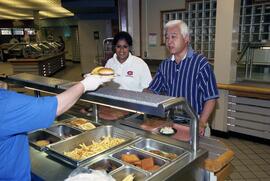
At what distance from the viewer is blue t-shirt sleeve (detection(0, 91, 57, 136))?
1.19 m

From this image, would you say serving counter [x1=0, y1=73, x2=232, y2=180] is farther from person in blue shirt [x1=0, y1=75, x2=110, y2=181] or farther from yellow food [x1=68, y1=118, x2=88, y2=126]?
yellow food [x1=68, y1=118, x2=88, y2=126]

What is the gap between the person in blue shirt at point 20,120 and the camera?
120cm

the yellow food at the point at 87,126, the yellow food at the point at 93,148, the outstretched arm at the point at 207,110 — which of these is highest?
the outstretched arm at the point at 207,110

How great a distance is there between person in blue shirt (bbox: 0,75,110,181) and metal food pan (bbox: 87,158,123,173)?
16.5 inches

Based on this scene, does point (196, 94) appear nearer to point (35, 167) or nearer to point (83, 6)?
point (35, 167)

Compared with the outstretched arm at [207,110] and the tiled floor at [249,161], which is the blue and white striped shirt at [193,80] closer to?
the outstretched arm at [207,110]

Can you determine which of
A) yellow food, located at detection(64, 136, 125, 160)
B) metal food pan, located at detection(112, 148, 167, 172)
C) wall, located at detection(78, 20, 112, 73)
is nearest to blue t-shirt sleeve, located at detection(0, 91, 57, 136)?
yellow food, located at detection(64, 136, 125, 160)

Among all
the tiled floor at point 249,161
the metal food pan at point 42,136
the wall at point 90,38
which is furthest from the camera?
the wall at point 90,38

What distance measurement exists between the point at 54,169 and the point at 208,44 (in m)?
4.19

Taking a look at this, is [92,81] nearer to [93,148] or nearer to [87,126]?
[93,148]

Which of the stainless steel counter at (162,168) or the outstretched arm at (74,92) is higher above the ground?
the outstretched arm at (74,92)

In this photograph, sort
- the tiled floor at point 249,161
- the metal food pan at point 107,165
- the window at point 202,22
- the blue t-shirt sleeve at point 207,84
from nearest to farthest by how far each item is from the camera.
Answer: the metal food pan at point 107,165 < the blue t-shirt sleeve at point 207,84 < the tiled floor at point 249,161 < the window at point 202,22

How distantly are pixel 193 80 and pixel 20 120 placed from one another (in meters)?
1.69

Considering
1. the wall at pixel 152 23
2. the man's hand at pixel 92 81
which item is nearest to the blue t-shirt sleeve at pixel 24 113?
the man's hand at pixel 92 81
